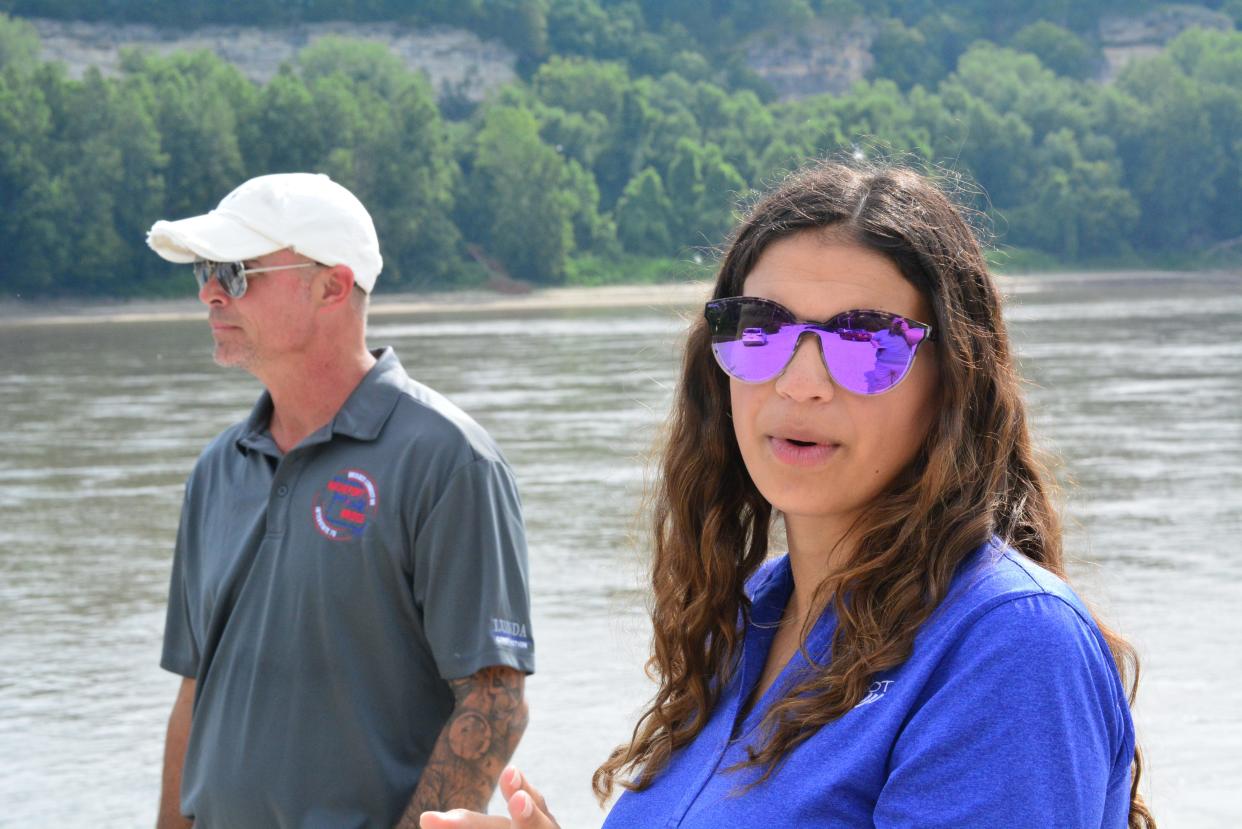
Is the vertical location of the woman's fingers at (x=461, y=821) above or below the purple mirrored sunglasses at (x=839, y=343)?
below

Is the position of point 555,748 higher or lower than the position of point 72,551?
higher

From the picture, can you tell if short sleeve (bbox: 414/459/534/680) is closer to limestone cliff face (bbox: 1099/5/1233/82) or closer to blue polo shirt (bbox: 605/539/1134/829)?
blue polo shirt (bbox: 605/539/1134/829)

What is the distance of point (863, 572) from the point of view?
74.4 inches

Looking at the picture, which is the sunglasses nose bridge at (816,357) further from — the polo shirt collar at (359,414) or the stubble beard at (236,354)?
the stubble beard at (236,354)

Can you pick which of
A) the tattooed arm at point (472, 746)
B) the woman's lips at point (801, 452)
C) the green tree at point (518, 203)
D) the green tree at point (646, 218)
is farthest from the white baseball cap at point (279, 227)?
the green tree at point (646, 218)

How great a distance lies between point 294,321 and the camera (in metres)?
3.55

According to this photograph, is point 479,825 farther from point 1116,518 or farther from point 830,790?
point 1116,518

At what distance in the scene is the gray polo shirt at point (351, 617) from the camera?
3236 mm

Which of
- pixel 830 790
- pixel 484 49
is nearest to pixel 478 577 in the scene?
pixel 830 790

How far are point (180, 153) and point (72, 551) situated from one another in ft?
199

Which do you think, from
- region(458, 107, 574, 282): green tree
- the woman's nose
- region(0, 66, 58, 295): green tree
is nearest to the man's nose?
the woman's nose

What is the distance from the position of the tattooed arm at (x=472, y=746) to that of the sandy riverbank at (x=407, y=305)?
49.3m

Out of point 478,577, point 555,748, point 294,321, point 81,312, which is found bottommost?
point 81,312

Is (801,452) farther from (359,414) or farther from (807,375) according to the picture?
(359,414)
